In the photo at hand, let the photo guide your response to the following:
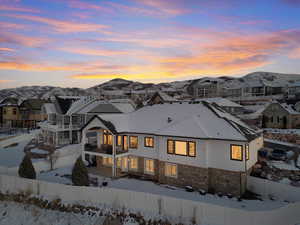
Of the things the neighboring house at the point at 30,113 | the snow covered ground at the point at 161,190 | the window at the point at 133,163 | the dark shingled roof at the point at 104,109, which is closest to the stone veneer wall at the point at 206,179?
the snow covered ground at the point at 161,190

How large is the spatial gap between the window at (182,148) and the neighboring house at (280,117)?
2515cm

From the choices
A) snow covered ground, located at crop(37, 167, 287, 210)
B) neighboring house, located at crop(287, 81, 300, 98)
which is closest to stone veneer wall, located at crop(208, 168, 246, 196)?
snow covered ground, located at crop(37, 167, 287, 210)

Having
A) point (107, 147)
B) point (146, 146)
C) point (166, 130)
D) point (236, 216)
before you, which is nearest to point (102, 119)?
point (107, 147)

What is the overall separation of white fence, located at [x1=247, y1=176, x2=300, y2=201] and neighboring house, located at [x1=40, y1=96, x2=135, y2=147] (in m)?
20.4

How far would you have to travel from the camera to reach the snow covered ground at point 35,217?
14.9 metres

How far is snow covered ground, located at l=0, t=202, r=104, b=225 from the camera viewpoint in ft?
48.8

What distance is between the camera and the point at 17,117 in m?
50.3

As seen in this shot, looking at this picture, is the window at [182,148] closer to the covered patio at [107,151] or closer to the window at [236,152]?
the window at [236,152]

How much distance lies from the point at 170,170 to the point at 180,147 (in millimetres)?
2272

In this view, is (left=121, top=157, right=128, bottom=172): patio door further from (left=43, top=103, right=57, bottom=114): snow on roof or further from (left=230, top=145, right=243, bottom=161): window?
(left=43, top=103, right=57, bottom=114): snow on roof

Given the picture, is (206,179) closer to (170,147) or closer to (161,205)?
(170,147)

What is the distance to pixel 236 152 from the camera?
55.5ft

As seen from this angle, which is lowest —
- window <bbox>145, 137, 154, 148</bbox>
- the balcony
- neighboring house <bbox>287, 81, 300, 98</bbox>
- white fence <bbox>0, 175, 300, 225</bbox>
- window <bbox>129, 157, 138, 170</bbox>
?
white fence <bbox>0, 175, 300, 225</bbox>

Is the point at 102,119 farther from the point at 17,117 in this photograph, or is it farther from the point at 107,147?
the point at 17,117
